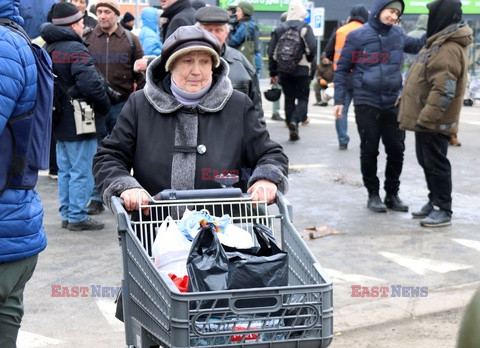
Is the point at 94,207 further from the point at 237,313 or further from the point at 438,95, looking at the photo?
the point at 237,313

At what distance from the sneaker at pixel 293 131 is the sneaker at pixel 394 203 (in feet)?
15.2

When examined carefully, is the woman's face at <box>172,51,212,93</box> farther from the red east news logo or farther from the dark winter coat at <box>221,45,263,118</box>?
the dark winter coat at <box>221,45,263,118</box>

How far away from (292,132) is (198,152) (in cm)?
1005

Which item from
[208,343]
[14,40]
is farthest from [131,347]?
[14,40]

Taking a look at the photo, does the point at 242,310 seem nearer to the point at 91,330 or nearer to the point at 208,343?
Result: the point at 208,343

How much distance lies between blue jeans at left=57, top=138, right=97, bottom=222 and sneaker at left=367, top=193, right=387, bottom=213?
116 inches

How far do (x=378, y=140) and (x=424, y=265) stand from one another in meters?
2.22

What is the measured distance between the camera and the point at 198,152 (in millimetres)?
3787

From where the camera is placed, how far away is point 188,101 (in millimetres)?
3850

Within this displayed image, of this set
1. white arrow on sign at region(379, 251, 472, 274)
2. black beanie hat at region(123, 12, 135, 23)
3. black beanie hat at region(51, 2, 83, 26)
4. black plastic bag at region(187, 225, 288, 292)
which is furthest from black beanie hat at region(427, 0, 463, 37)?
black beanie hat at region(123, 12, 135, 23)

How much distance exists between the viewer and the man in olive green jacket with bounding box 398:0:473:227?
25.3 ft

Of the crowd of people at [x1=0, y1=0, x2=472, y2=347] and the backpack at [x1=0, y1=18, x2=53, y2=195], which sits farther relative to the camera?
the crowd of people at [x1=0, y1=0, x2=472, y2=347]

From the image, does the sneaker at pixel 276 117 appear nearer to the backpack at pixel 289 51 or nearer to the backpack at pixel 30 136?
the backpack at pixel 289 51

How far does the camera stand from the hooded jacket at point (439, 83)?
7711mm
